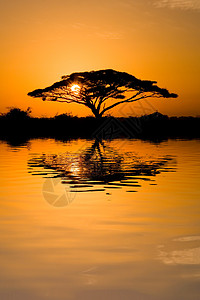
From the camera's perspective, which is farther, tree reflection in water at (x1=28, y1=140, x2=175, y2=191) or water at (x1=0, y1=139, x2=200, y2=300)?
tree reflection in water at (x1=28, y1=140, x2=175, y2=191)

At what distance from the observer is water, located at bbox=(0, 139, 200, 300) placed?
4.91 metres

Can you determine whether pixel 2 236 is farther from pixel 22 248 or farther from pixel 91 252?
pixel 91 252

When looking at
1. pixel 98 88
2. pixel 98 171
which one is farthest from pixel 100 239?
pixel 98 88

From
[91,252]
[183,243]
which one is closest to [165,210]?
[183,243]

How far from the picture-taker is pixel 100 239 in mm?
6836

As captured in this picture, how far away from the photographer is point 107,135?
182 ft

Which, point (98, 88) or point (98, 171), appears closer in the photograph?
point (98, 171)

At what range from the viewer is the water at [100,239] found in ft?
16.1

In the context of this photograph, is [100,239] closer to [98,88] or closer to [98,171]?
[98,171]

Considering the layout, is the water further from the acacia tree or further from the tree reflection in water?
the acacia tree

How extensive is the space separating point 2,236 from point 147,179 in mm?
7270

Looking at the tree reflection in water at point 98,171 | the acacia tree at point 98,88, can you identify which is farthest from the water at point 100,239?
the acacia tree at point 98,88

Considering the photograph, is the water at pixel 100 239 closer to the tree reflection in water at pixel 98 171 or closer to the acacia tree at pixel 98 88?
the tree reflection in water at pixel 98 171

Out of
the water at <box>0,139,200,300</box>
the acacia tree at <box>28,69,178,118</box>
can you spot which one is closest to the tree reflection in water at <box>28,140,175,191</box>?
the water at <box>0,139,200,300</box>
